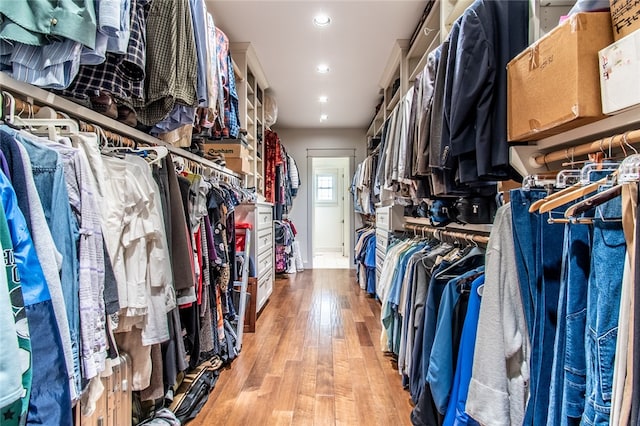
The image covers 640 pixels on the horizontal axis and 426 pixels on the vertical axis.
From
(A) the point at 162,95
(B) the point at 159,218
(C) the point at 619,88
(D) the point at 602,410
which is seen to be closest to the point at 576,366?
(D) the point at 602,410

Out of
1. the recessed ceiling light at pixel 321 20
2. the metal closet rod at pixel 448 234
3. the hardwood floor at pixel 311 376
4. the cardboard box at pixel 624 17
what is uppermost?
the recessed ceiling light at pixel 321 20

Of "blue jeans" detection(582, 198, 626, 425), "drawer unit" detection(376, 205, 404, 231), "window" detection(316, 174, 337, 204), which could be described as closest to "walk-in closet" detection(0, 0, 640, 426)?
"blue jeans" detection(582, 198, 626, 425)

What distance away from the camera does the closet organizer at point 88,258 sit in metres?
0.71

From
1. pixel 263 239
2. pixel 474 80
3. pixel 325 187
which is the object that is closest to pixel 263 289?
pixel 263 239

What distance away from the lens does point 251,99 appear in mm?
3729

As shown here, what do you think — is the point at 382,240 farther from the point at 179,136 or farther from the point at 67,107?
the point at 67,107

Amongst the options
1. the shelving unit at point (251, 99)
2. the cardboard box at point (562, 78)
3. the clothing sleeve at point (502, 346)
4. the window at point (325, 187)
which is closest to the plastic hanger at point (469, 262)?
the clothing sleeve at point (502, 346)

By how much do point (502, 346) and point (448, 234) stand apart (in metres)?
1.00

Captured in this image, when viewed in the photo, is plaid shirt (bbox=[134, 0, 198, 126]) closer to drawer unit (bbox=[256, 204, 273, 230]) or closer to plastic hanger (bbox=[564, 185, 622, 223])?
plastic hanger (bbox=[564, 185, 622, 223])

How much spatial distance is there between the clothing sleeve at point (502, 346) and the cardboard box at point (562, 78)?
263 millimetres

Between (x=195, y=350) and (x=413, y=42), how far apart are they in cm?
281

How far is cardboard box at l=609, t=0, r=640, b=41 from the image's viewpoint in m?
0.71

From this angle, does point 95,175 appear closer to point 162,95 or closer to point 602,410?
point 162,95

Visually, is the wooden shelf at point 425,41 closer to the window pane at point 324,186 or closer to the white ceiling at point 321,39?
the white ceiling at point 321,39
